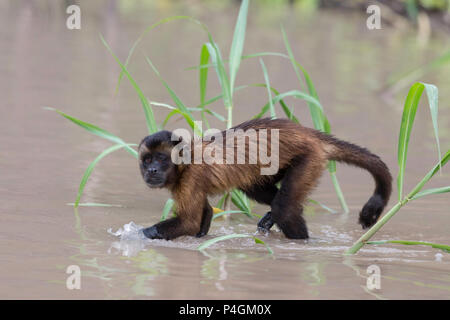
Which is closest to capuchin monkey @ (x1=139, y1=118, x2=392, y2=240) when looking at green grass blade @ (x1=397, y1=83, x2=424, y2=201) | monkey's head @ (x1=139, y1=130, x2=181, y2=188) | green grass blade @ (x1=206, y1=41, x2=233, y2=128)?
monkey's head @ (x1=139, y1=130, x2=181, y2=188)

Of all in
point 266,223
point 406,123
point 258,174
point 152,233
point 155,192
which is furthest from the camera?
point 155,192

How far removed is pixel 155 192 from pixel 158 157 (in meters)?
1.41

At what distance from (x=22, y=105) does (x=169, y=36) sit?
727cm

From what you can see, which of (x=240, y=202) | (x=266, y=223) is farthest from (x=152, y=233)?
(x=240, y=202)

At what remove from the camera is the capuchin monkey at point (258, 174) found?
5.00 m

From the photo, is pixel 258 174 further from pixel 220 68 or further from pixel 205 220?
pixel 220 68

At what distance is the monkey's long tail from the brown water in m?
0.17

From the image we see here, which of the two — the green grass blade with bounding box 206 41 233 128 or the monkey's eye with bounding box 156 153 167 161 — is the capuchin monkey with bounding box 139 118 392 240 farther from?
the green grass blade with bounding box 206 41 233 128

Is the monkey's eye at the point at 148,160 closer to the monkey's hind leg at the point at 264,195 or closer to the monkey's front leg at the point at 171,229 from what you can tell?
the monkey's front leg at the point at 171,229

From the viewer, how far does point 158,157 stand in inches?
197

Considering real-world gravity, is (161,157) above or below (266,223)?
above

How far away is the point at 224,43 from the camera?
583 inches

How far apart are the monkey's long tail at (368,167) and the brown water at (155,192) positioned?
0.17 metres
